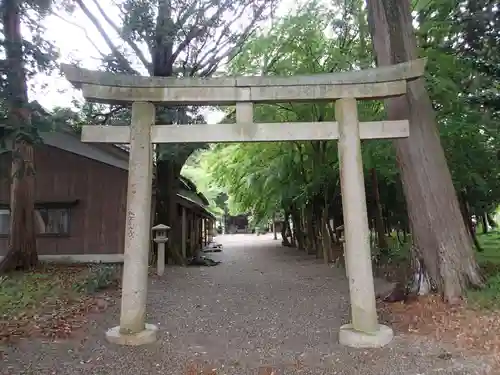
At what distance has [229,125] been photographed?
6320mm

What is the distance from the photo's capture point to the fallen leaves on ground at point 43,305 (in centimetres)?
630

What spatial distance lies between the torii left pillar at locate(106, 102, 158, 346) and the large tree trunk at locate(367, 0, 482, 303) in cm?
461

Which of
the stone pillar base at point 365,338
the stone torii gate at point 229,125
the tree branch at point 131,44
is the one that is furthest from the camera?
the tree branch at point 131,44

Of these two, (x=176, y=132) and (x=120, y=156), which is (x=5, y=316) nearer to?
(x=176, y=132)

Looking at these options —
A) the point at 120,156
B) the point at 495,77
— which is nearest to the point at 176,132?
the point at 495,77

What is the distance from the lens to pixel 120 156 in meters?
14.8

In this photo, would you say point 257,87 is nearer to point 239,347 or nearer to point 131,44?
point 239,347

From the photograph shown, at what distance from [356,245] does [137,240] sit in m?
3.03

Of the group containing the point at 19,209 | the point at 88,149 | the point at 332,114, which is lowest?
the point at 19,209

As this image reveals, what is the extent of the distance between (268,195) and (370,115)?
6.92 m

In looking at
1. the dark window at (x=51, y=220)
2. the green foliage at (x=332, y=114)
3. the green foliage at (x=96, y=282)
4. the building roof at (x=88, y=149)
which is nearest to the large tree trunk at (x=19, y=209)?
the building roof at (x=88, y=149)

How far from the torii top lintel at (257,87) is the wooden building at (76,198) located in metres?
8.71

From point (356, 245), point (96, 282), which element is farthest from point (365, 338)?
point (96, 282)

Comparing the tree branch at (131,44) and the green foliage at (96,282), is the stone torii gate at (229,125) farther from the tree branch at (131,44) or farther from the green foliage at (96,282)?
the tree branch at (131,44)
